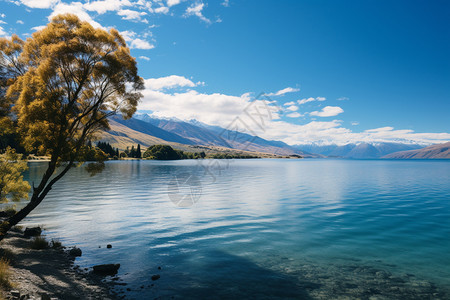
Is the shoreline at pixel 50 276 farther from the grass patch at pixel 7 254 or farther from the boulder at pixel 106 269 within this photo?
the boulder at pixel 106 269

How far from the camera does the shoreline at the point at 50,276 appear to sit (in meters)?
14.3

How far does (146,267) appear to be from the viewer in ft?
64.0

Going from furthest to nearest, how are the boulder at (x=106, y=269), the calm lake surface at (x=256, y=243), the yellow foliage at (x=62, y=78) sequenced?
the yellow foliage at (x=62, y=78)
the boulder at (x=106, y=269)
the calm lake surface at (x=256, y=243)

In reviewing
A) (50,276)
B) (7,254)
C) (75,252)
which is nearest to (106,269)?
(50,276)

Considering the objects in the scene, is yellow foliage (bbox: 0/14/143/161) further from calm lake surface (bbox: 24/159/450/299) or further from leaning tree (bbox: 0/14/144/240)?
calm lake surface (bbox: 24/159/450/299)

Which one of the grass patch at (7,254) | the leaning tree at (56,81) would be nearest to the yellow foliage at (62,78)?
the leaning tree at (56,81)

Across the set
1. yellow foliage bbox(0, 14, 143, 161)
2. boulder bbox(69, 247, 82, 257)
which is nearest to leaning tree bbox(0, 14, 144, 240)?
yellow foliage bbox(0, 14, 143, 161)

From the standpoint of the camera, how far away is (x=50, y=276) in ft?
54.5

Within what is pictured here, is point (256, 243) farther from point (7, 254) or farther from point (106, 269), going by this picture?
point (7, 254)

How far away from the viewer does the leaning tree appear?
69.3 feet

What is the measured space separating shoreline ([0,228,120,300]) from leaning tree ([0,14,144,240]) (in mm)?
2964

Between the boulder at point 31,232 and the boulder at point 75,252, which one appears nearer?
the boulder at point 75,252

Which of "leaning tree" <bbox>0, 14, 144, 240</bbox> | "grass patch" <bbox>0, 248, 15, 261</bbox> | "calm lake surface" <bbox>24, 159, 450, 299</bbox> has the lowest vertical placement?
"calm lake surface" <bbox>24, 159, 450, 299</bbox>

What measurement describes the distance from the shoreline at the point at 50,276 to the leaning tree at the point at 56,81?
9.72 ft
